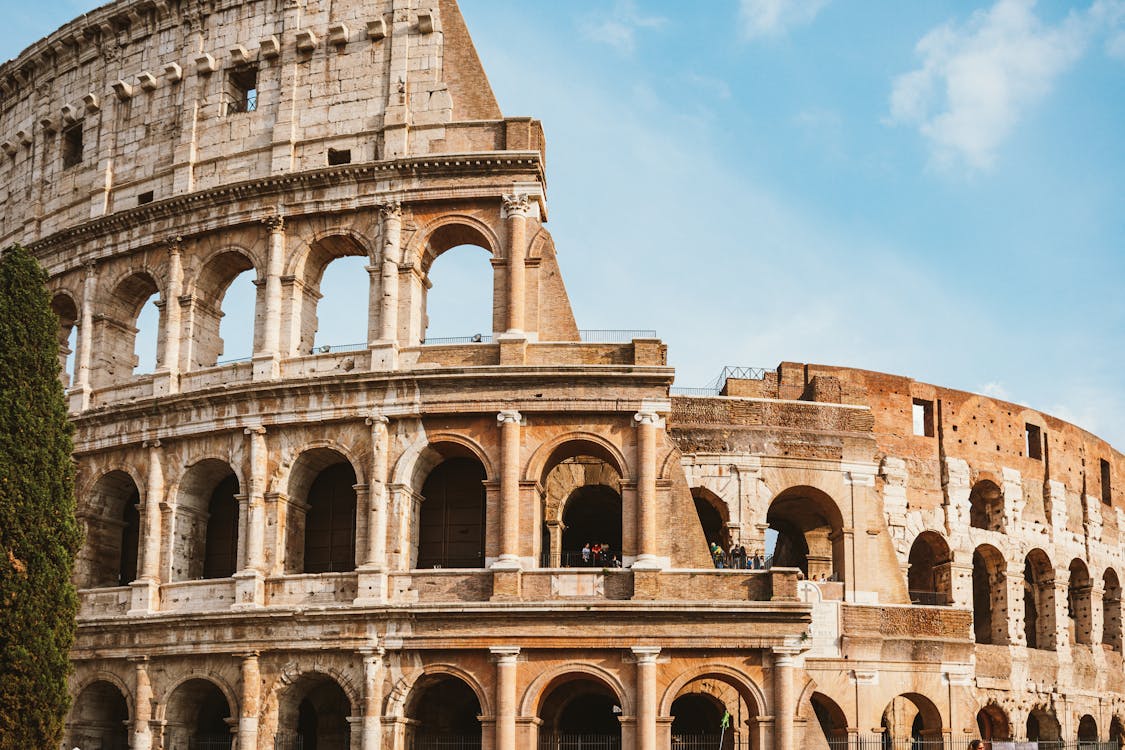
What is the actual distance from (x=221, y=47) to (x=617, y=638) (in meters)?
14.7

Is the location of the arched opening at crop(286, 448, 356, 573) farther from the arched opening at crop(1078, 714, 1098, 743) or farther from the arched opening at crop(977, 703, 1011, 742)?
the arched opening at crop(1078, 714, 1098, 743)

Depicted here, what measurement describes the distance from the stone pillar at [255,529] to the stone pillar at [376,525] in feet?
6.48

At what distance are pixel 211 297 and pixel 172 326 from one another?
1.10m

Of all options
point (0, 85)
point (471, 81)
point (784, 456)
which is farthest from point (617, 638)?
point (0, 85)

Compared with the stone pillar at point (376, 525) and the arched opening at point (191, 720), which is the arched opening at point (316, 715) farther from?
the stone pillar at point (376, 525)

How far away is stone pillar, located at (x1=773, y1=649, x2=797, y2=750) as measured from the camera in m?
22.3

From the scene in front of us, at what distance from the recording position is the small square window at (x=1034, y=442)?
34.9m

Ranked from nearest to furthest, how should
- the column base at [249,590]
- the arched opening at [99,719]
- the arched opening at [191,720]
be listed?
1. the column base at [249,590]
2. the arched opening at [191,720]
3. the arched opening at [99,719]

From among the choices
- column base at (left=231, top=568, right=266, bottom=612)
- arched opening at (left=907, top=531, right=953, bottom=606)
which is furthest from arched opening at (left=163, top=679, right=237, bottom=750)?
arched opening at (left=907, top=531, right=953, bottom=606)

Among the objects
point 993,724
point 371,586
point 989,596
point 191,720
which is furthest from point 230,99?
point 993,724

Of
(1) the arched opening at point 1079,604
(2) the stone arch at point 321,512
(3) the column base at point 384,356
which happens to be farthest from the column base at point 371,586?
(1) the arched opening at point 1079,604

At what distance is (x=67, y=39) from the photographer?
1182 inches

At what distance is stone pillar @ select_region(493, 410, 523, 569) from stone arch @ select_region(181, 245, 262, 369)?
6297mm

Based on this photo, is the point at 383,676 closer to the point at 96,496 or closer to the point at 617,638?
the point at 617,638
